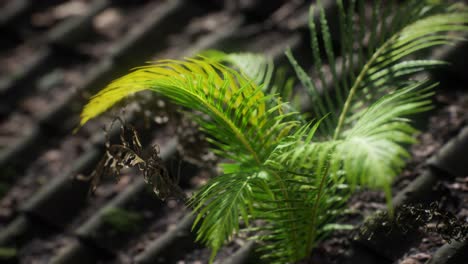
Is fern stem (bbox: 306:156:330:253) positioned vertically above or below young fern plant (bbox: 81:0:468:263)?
below

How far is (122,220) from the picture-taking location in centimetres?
310

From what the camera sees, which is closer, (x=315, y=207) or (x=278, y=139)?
→ (x=315, y=207)

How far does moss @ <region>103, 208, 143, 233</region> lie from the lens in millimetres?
3088

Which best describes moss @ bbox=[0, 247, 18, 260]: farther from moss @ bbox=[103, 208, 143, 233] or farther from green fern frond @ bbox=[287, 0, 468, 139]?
green fern frond @ bbox=[287, 0, 468, 139]

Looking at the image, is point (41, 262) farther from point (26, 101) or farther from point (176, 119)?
point (26, 101)

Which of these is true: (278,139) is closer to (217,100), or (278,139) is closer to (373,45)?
(217,100)

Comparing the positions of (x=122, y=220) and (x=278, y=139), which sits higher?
(x=122, y=220)

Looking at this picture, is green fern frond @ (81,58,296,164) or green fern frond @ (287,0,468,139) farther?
green fern frond @ (287,0,468,139)

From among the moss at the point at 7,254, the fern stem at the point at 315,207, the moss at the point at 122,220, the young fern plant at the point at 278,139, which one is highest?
the moss at the point at 7,254

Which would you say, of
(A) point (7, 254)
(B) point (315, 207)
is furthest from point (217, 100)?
(A) point (7, 254)

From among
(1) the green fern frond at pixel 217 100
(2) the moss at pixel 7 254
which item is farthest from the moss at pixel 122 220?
(1) the green fern frond at pixel 217 100

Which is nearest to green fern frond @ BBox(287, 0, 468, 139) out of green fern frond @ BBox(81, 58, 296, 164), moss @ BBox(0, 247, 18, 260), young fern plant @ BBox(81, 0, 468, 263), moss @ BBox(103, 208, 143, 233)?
young fern plant @ BBox(81, 0, 468, 263)

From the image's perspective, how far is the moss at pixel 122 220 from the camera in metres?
3.09

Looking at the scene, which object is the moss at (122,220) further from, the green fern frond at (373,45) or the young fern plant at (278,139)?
the green fern frond at (373,45)
